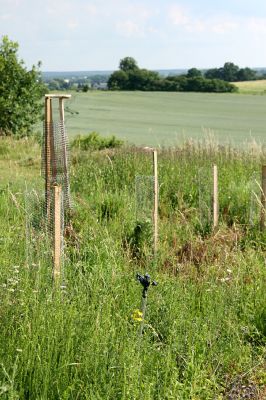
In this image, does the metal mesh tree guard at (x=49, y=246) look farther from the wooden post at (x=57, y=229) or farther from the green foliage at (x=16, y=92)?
the green foliage at (x=16, y=92)

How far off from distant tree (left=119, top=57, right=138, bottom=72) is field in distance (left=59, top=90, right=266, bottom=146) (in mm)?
A: 11510

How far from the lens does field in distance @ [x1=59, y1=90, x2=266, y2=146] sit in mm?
25641

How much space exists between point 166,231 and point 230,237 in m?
0.89

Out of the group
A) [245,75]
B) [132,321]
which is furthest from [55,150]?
[245,75]

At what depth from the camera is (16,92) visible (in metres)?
17.4

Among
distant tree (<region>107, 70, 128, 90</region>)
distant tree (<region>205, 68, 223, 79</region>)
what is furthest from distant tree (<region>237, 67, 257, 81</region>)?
distant tree (<region>107, 70, 128, 90</region>)

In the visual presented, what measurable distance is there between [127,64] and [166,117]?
103ft

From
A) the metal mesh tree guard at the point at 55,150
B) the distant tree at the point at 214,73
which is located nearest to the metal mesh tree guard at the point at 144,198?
the metal mesh tree guard at the point at 55,150

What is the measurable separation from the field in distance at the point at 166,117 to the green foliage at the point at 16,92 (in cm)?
285

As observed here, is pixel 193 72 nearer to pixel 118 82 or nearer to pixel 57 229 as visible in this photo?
pixel 118 82

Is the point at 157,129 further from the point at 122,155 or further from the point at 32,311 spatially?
the point at 32,311

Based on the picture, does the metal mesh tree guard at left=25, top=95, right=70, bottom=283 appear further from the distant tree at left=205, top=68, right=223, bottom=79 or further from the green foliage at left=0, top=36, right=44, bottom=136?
the distant tree at left=205, top=68, right=223, bottom=79

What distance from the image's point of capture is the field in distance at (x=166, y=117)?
25.6 meters

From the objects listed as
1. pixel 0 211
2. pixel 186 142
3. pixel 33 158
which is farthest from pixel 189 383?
pixel 33 158
